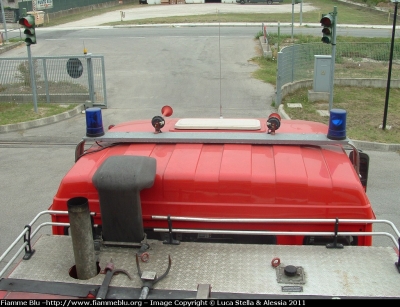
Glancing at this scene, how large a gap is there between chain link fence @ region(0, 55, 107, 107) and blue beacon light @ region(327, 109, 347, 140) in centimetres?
1295

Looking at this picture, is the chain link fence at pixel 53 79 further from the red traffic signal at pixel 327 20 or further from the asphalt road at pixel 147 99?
the red traffic signal at pixel 327 20

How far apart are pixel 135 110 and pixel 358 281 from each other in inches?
522

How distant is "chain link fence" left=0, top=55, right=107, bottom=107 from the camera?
16.5 m

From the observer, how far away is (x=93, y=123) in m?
4.55

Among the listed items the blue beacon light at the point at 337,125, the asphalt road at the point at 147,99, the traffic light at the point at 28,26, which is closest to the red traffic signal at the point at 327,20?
the asphalt road at the point at 147,99

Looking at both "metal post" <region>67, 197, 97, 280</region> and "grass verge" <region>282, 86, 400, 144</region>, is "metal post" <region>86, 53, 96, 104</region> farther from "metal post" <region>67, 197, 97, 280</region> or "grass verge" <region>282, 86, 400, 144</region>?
"metal post" <region>67, 197, 97, 280</region>

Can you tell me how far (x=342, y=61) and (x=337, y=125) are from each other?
17.5 meters

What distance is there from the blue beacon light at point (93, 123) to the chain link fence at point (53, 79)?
12216 millimetres

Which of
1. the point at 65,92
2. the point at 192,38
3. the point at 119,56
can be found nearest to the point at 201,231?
the point at 65,92

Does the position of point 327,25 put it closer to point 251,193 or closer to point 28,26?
point 28,26

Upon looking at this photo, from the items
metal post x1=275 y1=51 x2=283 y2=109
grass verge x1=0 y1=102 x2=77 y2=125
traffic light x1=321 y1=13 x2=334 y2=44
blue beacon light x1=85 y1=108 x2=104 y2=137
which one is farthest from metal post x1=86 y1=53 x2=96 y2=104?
blue beacon light x1=85 y1=108 x2=104 y2=137

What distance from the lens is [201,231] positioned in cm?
379

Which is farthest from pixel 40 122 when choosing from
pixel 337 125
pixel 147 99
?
pixel 337 125

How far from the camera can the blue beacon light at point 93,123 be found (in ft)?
14.9
